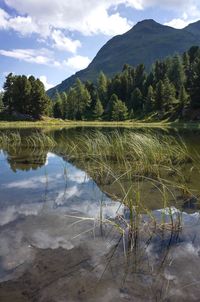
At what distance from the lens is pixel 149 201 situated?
1199 centimetres

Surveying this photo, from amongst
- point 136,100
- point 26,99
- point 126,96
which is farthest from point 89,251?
point 126,96

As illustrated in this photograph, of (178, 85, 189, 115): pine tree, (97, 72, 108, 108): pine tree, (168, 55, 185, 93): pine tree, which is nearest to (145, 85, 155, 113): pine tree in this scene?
(178, 85, 189, 115): pine tree

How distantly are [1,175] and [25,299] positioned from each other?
1152 centimetres

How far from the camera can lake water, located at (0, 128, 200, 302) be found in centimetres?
603

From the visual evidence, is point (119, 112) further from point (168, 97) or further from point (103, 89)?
point (103, 89)

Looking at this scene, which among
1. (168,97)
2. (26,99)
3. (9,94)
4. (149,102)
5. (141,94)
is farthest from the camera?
(141,94)

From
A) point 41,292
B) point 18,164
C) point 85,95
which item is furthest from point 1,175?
point 85,95

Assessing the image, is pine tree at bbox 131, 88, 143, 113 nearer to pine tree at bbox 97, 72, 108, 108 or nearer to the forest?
the forest

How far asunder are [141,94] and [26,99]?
52625 mm

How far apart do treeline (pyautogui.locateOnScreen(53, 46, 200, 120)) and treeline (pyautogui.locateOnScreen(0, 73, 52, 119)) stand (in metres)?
27.7

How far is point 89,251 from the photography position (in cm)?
767

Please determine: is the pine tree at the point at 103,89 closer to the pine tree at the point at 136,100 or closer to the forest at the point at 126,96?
the forest at the point at 126,96

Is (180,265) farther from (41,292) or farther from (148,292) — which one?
(41,292)

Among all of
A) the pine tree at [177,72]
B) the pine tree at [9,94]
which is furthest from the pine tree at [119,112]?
the pine tree at [9,94]
